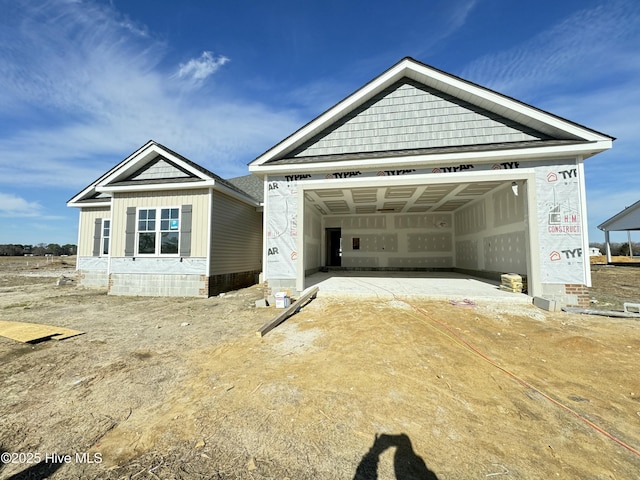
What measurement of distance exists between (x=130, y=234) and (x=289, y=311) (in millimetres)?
8877

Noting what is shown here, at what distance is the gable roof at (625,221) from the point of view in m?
21.7

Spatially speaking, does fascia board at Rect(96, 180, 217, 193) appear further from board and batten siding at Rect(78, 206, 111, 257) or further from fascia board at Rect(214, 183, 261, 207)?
board and batten siding at Rect(78, 206, 111, 257)

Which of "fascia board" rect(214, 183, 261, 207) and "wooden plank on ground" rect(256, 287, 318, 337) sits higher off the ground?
"fascia board" rect(214, 183, 261, 207)

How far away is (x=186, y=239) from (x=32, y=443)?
9.11 meters

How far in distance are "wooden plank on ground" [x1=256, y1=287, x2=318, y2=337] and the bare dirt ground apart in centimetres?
21

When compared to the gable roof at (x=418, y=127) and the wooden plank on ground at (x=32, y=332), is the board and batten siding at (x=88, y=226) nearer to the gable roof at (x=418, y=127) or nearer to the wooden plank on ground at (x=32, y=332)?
the wooden plank on ground at (x=32, y=332)

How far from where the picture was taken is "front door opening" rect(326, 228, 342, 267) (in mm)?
19219

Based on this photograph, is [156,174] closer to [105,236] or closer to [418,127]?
[105,236]

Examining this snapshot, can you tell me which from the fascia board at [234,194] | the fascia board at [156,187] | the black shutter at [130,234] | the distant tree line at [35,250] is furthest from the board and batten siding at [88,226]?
the distant tree line at [35,250]

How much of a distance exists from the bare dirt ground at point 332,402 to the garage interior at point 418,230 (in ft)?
17.8

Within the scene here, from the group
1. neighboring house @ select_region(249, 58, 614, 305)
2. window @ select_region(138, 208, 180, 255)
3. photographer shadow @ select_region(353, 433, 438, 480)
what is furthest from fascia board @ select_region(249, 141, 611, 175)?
photographer shadow @ select_region(353, 433, 438, 480)

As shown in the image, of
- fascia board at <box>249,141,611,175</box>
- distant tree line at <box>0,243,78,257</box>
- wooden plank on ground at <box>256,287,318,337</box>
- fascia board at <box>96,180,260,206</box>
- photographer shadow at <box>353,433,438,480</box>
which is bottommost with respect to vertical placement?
photographer shadow at <box>353,433,438,480</box>

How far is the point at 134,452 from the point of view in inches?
99.1

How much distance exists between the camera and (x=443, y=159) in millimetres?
8273
